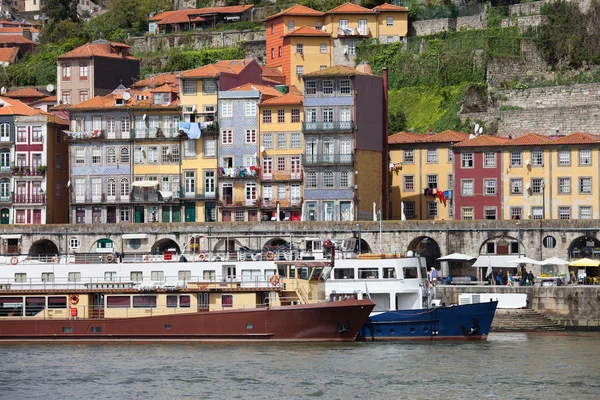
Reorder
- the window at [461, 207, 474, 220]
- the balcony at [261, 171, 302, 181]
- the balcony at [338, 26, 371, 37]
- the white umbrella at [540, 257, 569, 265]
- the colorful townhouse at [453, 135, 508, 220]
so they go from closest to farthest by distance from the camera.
A: the white umbrella at [540, 257, 569, 265], the colorful townhouse at [453, 135, 508, 220], the window at [461, 207, 474, 220], the balcony at [261, 171, 302, 181], the balcony at [338, 26, 371, 37]

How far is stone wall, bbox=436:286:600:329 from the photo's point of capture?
228 ft

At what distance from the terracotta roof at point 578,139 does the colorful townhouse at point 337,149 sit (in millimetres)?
9956

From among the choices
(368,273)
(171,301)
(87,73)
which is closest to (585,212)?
(368,273)

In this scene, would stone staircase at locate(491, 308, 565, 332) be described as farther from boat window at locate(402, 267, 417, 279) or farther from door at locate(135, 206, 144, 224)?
door at locate(135, 206, 144, 224)

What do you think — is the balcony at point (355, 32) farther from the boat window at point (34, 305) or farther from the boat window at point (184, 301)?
the boat window at point (34, 305)

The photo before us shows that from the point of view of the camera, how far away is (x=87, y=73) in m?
106

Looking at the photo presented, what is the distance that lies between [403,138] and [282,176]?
7433 millimetres

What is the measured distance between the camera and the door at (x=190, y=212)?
285ft

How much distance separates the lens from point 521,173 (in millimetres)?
83000

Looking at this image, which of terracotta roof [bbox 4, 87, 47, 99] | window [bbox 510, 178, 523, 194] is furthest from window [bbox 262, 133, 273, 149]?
terracotta roof [bbox 4, 87, 47, 99]

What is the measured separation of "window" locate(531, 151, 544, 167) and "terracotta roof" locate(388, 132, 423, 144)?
7.53 m

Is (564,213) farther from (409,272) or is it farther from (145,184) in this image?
(145,184)

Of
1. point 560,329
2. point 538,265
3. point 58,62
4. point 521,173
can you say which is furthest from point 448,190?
point 58,62

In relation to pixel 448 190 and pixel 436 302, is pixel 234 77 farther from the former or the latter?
pixel 436 302
